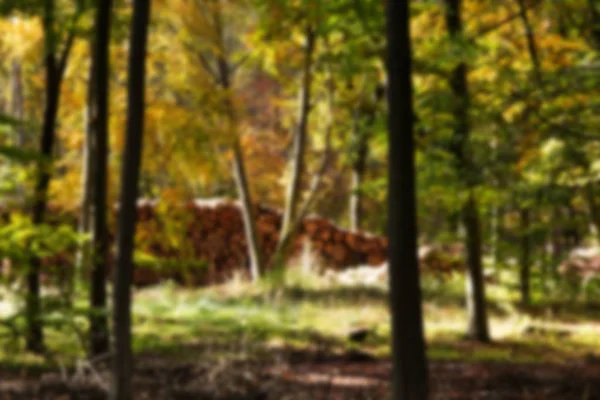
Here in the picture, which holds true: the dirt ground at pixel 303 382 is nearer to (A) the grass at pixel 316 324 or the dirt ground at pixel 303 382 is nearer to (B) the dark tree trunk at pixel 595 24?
(A) the grass at pixel 316 324

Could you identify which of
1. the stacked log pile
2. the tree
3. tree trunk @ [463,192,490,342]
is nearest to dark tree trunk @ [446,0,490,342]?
tree trunk @ [463,192,490,342]

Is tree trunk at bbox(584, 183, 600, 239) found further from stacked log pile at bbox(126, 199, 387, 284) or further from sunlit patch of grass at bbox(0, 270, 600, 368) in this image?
stacked log pile at bbox(126, 199, 387, 284)

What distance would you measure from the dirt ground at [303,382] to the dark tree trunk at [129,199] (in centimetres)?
109

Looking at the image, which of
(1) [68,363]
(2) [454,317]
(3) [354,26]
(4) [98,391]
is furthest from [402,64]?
(2) [454,317]

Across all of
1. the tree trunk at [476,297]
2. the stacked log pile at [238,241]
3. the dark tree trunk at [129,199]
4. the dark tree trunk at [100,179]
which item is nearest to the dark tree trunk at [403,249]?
the dark tree trunk at [129,199]

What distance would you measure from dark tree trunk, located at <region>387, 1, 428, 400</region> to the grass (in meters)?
3.45

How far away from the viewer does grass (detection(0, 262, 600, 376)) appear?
325 inches

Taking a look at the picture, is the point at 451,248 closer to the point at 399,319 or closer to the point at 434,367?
the point at 434,367

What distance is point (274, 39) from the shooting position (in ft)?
33.9

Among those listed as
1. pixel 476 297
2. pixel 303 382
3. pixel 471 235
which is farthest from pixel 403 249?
pixel 476 297

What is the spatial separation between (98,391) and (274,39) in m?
6.47

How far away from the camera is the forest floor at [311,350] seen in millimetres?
5664

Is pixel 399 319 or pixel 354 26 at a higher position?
pixel 354 26

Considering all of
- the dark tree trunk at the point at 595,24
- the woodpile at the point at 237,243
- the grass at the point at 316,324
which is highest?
the dark tree trunk at the point at 595,24
